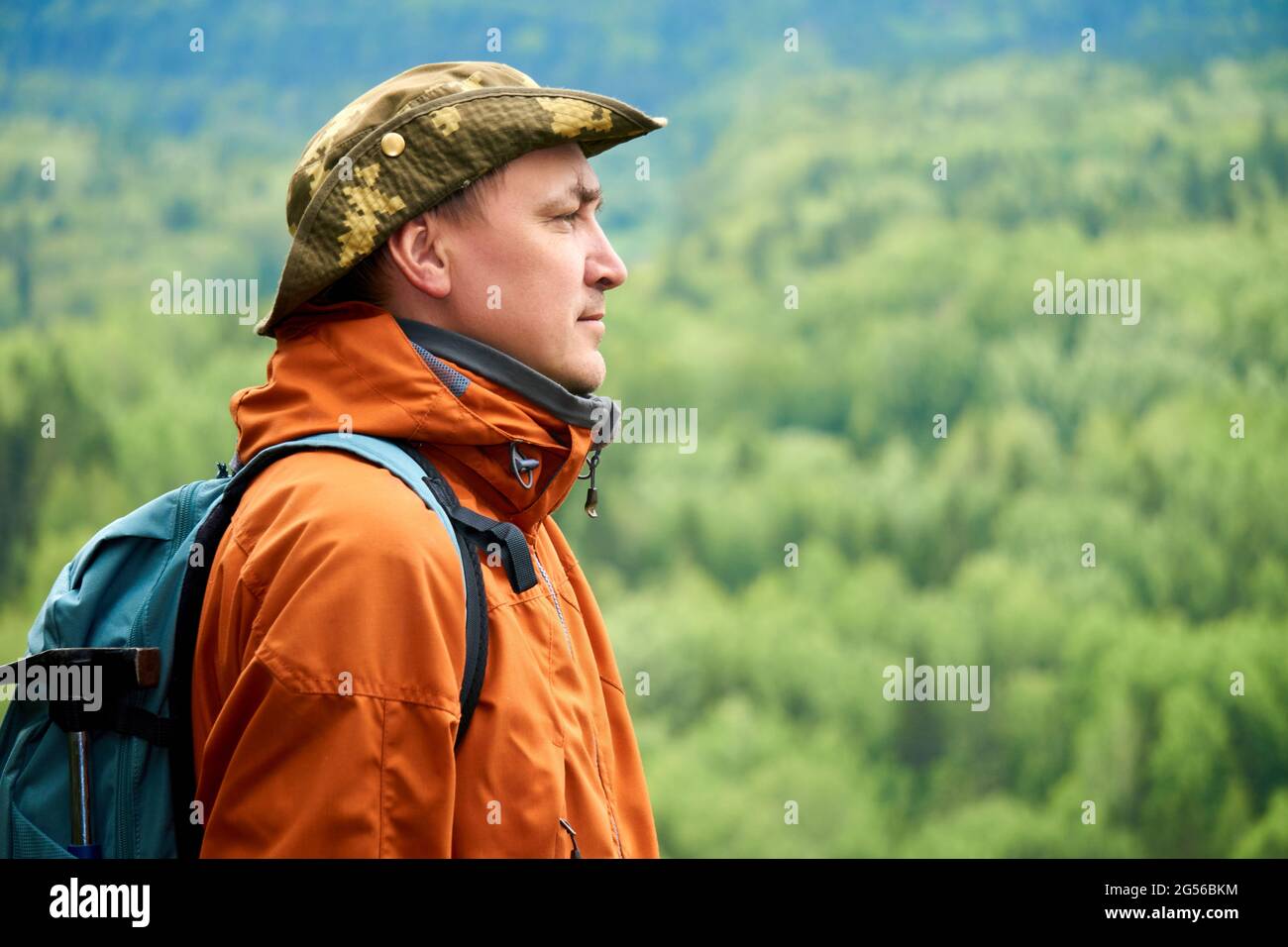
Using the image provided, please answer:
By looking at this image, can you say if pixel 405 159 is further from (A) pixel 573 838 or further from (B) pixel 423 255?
(A) pixel 573 838

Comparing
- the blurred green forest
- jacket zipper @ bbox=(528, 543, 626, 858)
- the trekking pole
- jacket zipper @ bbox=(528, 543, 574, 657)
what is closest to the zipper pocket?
jacket zipper @ bbox=(528, 543, 626, 858)

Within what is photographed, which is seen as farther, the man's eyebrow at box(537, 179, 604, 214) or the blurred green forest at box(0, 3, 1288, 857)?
the blurred green forest at box(0, 3, 1288, 857)

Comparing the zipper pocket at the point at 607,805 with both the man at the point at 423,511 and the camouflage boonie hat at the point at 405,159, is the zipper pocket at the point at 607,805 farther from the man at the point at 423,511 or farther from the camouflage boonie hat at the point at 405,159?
the camouflage boonie hat at the point at 405,159

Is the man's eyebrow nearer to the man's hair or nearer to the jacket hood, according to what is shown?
the man's hair

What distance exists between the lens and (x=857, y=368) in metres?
6.60

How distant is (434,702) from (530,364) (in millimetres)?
539

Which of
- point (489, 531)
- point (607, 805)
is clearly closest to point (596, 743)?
point (607, 805)

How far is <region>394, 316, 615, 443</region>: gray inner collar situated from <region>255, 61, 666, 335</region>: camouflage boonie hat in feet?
0.43

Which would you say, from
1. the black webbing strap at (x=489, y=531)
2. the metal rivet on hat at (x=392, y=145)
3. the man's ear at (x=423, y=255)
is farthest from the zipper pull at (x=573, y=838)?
the metal rivet on hat at (x=392, y=145)

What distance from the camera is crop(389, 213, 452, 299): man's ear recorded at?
1.71 m

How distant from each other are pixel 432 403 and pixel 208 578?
1.09 feet

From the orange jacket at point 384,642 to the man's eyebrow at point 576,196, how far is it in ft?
0.74
